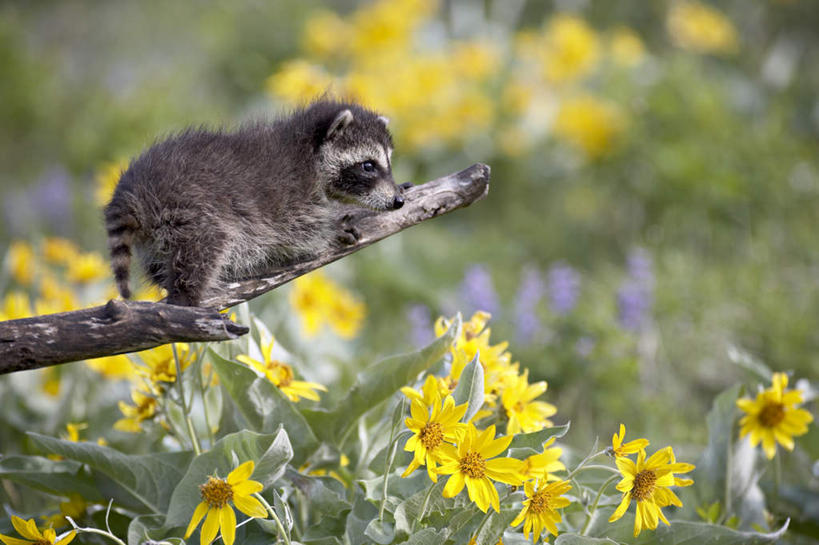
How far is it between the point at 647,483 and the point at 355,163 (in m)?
1.40

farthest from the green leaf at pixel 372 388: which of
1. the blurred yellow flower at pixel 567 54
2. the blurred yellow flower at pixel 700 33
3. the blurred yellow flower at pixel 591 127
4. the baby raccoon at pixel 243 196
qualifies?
the blurred yellow flower at pixel 700 33

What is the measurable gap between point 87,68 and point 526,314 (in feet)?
22.3

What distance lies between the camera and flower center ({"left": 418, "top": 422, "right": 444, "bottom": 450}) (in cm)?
189

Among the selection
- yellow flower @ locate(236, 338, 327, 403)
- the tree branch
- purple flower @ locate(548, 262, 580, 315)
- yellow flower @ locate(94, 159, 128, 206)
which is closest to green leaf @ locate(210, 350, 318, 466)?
yellow flower @ locate(236, 338, 327, 403)

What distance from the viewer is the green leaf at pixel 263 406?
2238 millimetres

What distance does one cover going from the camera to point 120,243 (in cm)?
235

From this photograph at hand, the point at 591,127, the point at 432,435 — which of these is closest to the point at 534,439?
the point at 432,435

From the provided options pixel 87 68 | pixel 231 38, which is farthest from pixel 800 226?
pixel 87 68

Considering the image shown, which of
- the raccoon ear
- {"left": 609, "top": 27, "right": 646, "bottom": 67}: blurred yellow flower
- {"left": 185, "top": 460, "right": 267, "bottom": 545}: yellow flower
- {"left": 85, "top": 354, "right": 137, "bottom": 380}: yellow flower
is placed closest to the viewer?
{"left": 185, "top": 460, "right": 267, "bottom": 545}: yellow flower

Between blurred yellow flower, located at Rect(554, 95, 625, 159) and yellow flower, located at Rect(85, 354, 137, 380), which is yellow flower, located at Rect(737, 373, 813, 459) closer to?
yellow flower, located at Rect(85, 354, 137, 380)

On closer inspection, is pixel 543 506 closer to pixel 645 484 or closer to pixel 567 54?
pixel 645 484

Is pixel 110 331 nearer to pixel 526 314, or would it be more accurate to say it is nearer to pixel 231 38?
pixel 526 314

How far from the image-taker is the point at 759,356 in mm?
4418

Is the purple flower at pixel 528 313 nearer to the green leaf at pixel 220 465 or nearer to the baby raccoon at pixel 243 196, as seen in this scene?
the baby raccoon at pixel 243 196
